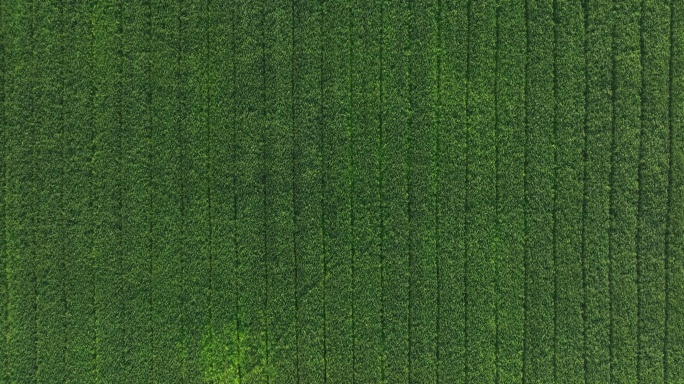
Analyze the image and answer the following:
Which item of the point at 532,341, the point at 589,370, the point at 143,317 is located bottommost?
the point at 589,370

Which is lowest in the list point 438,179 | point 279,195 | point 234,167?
point 279,195

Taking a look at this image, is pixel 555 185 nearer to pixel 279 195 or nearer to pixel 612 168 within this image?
pixel 612 168

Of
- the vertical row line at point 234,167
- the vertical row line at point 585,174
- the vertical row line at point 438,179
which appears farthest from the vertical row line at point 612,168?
the vertical row line at point 234,167

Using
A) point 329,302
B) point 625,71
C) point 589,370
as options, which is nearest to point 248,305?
point 329,302

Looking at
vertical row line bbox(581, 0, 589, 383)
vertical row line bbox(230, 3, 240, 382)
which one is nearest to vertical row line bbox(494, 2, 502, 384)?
vertical row line bbox(581, 0, 589, 383)

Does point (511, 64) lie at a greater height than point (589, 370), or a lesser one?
greater

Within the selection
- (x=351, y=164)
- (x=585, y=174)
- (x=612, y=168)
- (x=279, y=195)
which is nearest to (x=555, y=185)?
(x=585, y=174)

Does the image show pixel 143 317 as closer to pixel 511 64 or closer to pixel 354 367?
pixel 354 367

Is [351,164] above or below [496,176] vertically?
above

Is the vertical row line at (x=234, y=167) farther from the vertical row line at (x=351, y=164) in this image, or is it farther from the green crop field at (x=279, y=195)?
the vertical row line at (x=351, y=164)
